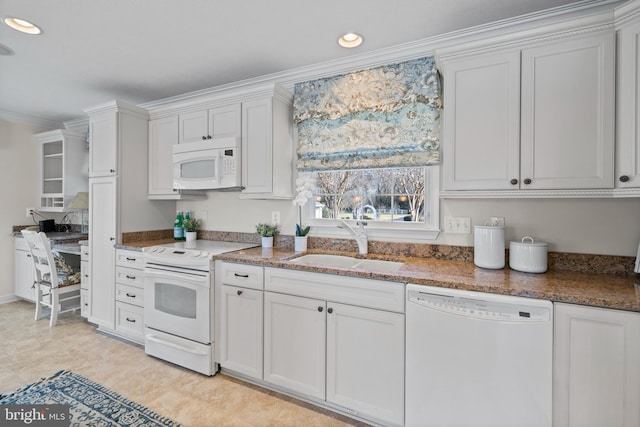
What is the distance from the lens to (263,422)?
190 centimetres

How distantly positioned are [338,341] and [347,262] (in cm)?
65

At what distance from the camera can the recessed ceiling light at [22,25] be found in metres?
2.01

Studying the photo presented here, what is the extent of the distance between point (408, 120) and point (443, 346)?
1.50m

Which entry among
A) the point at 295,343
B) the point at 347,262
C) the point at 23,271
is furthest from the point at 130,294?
the point at 23,271

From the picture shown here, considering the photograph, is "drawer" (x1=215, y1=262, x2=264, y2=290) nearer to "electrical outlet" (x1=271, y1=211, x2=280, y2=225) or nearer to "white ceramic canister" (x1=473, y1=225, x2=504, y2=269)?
"electrical outlet" (x1=271, y1=211, x2=280, y2=225)

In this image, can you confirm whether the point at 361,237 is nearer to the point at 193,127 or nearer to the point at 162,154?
the point at 193,127

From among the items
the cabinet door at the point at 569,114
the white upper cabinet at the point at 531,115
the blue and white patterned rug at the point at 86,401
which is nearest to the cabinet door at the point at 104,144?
Answer: the blue and white patterned rug at the point at 86,401

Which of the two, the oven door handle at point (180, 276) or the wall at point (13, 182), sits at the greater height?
the wall at point (13, 182)

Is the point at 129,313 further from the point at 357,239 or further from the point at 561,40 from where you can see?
the point at 561,40

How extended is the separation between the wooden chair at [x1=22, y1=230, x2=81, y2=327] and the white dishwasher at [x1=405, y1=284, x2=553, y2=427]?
142 inches

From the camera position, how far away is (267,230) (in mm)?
2799

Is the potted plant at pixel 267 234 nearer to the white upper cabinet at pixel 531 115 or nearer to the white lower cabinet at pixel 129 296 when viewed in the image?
the white lower cabinet at pixel 129 296

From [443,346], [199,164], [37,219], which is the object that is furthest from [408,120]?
[37,219]

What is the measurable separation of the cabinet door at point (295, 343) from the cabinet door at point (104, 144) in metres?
2.10
